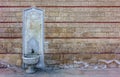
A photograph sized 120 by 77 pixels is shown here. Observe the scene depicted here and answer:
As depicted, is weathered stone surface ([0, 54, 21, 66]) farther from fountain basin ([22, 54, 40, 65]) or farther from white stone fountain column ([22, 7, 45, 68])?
fountain basin ([22, 54, 40, 65])

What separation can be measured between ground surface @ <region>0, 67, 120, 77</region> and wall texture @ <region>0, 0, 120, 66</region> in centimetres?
25

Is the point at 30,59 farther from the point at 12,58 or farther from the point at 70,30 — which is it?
the point at 70,30

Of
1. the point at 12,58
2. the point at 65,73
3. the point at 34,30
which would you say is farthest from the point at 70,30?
the point at 12,58

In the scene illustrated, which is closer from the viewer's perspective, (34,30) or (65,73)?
(65,73)

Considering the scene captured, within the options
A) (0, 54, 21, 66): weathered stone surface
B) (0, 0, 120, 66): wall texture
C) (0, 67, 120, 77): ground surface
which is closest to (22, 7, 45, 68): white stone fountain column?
(0, 0, 120, 66): wall texture

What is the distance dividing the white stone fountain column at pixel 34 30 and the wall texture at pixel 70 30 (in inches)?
4.8

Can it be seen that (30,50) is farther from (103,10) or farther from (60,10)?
(103,10)

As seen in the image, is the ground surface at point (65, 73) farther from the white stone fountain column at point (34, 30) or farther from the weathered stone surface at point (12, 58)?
the white stone fountain column at point (34, 30)

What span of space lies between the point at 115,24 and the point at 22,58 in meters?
2.68

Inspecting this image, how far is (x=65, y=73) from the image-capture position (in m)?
6.34

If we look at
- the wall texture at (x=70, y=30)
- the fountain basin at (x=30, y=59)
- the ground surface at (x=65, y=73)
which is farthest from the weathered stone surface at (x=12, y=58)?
the fountain basin at (x=30, y=59)

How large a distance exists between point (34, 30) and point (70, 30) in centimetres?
98

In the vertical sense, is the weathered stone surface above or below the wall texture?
below

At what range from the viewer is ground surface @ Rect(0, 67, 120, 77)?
243 inches
